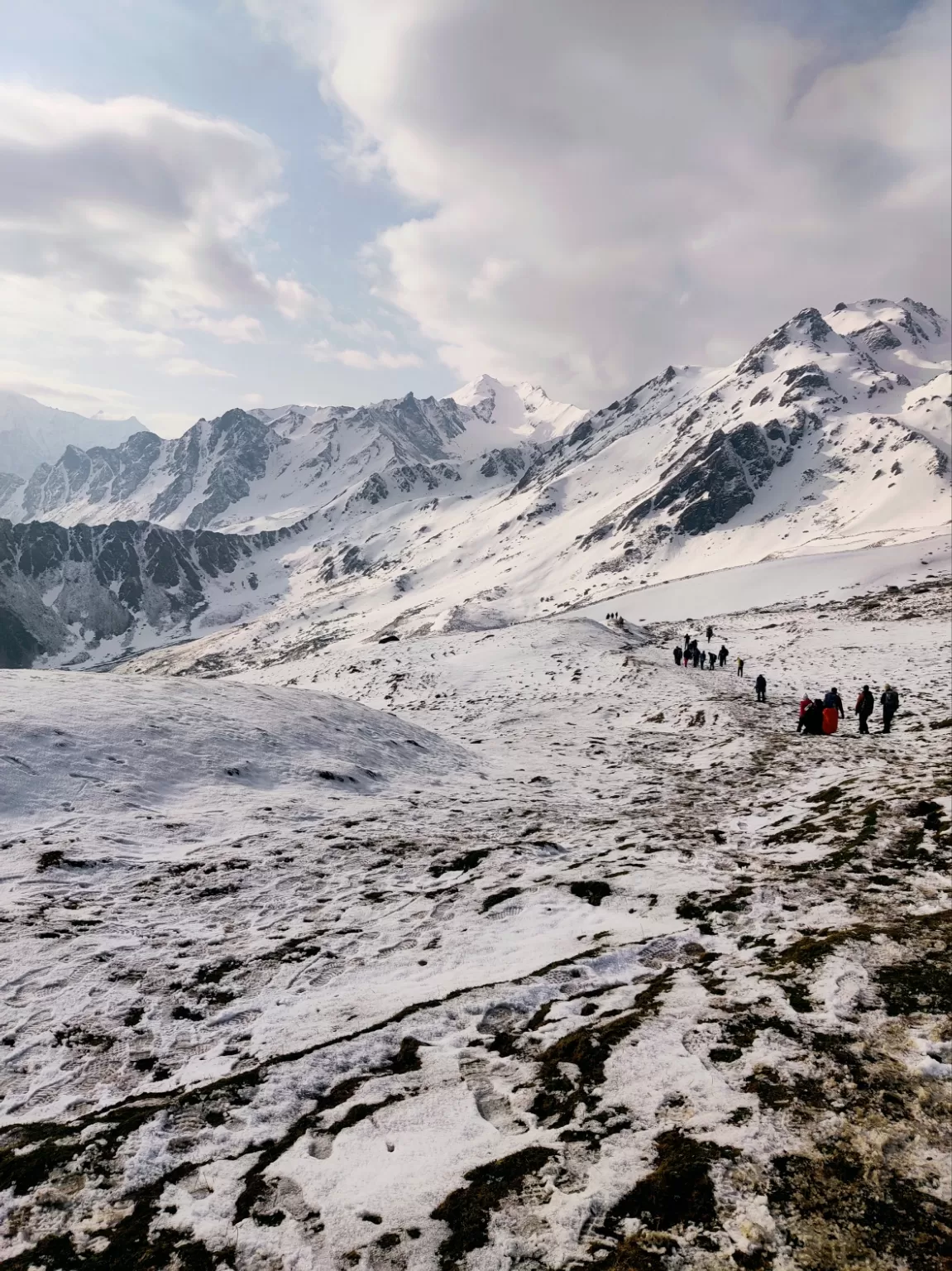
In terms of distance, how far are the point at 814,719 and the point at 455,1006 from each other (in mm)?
18330

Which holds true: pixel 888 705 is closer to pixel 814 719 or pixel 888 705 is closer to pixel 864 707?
pixel 864 707

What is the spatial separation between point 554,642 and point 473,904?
111 feet

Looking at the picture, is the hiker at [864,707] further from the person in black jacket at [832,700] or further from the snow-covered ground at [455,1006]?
the snow-covered ground at [455,1006]

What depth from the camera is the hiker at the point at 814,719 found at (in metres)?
20.8

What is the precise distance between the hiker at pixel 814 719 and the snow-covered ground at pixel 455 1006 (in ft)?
13.2

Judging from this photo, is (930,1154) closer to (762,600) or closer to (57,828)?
(57,828)

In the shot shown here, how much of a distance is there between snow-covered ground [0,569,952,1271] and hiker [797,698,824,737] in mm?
4031

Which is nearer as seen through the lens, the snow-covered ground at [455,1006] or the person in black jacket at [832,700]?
the snow-covered ground at [455,1006]

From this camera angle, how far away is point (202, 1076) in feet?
18.2

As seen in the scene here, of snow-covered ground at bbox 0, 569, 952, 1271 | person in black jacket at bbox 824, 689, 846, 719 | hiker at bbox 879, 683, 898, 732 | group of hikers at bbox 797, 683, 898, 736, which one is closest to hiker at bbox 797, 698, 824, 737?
group of hikers at bbox 797, 683, 898, 736

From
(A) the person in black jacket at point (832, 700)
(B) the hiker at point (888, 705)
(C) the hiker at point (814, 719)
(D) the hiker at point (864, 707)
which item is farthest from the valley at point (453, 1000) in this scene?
(A) the person in black jacket at point (832, 700)

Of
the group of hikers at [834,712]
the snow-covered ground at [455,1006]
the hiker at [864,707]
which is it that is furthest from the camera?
the group of hikers at [834,712]

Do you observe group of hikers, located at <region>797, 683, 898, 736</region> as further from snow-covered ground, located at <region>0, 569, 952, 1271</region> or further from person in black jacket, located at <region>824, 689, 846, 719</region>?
snow-covered ground, located at <region>0, 569, 952, 1271</region>

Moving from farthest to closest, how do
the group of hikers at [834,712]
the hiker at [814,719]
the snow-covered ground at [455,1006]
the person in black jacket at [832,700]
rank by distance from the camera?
the person in black jacket at [832,700], the hiker at [814,719], the group of hikers at [834,712], the snow-covered ground at [455,1006]
